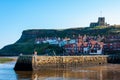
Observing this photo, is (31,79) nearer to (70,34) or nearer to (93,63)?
(93,63)

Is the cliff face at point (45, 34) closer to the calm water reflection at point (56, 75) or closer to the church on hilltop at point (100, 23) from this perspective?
the church on hilltop at point (100, 23)

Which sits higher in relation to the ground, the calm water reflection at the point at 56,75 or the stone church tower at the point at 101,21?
the stone church tower at the point at 101,21

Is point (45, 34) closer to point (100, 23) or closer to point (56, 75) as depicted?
point (100, 23)

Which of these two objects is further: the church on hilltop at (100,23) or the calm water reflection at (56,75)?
the church on hilltop at (100,23)

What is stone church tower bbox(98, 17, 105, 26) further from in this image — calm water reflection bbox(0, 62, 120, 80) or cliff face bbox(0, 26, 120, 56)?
calm water reflection bbox(0, 62, 120, 80)

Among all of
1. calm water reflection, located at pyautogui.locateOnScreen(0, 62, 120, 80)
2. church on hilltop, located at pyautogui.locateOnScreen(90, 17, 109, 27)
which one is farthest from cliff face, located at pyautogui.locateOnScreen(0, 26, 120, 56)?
calm water reflection, located at pyautogui.locateOnScreen(0, 62, 120, 80)

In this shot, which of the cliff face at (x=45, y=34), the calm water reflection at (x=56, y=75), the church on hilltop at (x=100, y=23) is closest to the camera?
the calm water reflection at (x=56, y=75)

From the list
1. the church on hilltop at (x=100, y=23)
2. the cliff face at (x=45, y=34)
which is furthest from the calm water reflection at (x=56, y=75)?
the church on hilltop at (x=100, y=23)

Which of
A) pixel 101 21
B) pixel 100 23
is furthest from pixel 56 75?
pixel 101 21

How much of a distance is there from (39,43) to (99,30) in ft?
86.9

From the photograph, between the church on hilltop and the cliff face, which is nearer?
the cliff face

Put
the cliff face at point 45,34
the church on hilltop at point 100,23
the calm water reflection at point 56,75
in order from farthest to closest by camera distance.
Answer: the church on hilltop at point 100,23, the cliff face at point 45,34, the calm water reflection at point 56,75

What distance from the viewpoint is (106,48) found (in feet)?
395

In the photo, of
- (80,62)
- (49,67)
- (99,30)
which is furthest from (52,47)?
(49,67)
